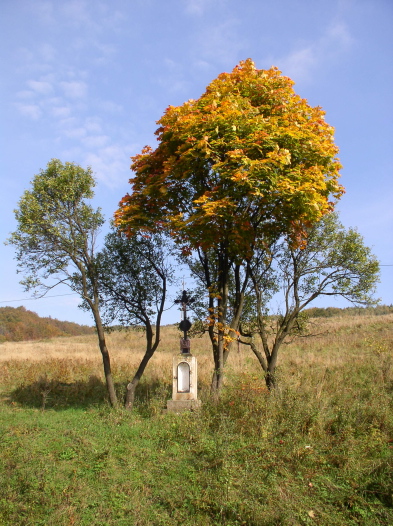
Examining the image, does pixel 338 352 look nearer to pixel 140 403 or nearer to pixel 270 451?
pixel 140 403

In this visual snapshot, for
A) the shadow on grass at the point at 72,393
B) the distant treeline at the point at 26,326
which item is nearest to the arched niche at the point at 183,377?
the shadow on grass at the point at 72,393

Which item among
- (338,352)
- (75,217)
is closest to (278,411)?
(75,217)

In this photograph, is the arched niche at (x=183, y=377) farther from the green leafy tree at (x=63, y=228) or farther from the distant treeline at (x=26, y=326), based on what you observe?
the distant treeline at (x=26, y=326)

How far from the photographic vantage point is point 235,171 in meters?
8.88

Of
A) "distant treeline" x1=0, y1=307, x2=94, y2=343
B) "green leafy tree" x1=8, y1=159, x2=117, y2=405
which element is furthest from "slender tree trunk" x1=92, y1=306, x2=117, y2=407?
"distant treeline" x1=0, y1=307, x2=94, y2=343

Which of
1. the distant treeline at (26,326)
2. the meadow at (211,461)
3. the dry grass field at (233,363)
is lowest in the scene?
the meadow at (211,461)

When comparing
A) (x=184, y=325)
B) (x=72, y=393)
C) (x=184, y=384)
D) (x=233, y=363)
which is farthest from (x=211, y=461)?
(x=233, y=363)

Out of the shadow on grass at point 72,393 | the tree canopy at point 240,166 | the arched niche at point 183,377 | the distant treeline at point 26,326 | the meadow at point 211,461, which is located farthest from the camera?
the distant treeline at point 26,326

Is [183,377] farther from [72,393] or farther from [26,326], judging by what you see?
[26,326]

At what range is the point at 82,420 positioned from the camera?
11.1 metres

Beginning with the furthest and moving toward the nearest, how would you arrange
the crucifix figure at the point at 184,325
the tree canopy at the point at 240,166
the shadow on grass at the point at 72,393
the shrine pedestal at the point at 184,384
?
the shadow on grass at the point at 72,393, the crucifix figure at the point at 184,325, the shrine pedestal at the point at 184,384, the tree canopy at the point at 240,166

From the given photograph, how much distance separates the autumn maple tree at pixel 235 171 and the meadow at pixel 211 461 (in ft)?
7.30

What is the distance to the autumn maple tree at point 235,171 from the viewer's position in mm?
9062

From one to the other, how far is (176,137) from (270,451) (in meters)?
7.81
